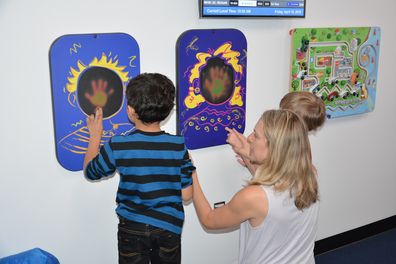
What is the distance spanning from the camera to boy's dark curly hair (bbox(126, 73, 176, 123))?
58.9 inches

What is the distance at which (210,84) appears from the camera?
2.10m

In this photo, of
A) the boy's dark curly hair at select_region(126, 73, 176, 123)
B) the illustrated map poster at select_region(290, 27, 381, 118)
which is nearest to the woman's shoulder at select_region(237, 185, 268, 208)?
the boy's dark curly hair at select_region(126, 73, 176, 123)

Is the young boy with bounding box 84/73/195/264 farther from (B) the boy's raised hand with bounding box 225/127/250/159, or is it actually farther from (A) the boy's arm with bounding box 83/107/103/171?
(B) the boy's raised hand with bounding box 225/127/250/159

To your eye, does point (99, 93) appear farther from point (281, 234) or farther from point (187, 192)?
point (281, 234)

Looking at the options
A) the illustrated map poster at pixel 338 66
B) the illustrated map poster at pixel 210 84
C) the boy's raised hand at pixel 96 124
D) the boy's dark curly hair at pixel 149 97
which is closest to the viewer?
the boy's dark curly hair at pixel 149 97

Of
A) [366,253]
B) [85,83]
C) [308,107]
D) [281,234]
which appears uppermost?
[85,83]

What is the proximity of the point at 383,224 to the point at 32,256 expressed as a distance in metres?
2.64

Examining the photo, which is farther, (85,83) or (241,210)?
(85,83)

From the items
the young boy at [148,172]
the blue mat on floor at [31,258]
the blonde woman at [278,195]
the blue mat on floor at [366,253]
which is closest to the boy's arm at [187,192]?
the young boy at [148,172]

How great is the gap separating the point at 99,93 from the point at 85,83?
0.24 ft

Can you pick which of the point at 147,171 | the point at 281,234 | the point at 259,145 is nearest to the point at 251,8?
the point at 259,145

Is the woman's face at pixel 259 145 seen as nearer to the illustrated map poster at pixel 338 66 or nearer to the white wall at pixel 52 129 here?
the white wall at pixel 52 129

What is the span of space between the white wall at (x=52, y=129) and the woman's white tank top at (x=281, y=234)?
0.74 m

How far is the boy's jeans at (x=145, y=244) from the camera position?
5.34 feet
